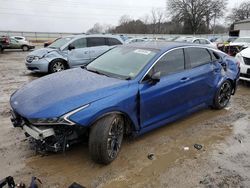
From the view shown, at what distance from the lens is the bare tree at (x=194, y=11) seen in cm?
6244

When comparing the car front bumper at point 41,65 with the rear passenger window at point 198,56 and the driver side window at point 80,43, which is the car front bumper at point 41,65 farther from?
the rear passenger window at point 198,56

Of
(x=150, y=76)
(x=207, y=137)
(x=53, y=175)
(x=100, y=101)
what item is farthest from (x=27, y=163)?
(x=207, y=137)

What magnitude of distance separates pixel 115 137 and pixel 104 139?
1.10ft

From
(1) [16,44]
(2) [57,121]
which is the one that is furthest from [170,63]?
(1) [16,44]

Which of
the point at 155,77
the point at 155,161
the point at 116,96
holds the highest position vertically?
the point at 155,77

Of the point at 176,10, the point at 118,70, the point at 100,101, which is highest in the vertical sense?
the point at 176,10

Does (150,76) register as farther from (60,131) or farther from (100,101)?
(60,131)

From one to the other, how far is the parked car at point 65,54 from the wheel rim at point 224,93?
6.10 meters

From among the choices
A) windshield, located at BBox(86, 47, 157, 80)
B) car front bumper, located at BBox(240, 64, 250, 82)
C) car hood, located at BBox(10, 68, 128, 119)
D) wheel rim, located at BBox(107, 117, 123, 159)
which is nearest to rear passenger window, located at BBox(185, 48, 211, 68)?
windshield, located at BBox(86, 47, 157, 80)

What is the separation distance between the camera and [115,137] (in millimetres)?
3625

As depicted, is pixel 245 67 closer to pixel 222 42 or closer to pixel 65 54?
pixel 65 54

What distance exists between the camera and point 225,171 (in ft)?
11.4

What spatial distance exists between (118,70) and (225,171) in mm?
2153

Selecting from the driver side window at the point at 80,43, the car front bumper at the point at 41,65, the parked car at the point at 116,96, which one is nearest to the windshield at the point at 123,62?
the parked car at the point at 116,96
